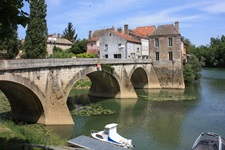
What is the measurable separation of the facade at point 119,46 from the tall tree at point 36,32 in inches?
443

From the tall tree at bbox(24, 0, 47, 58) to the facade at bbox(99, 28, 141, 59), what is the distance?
1124 cm

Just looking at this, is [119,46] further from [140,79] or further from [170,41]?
[170,41]

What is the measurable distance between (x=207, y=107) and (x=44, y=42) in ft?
78.7

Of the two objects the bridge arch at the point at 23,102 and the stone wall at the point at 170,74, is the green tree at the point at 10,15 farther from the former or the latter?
the stone wall at the point at 170,74

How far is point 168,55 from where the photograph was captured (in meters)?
41.8

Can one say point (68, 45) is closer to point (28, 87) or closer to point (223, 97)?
point (223, 97)

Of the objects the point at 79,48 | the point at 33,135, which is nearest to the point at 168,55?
the point at 79,48

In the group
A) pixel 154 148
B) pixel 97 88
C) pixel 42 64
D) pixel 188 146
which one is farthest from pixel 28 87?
pixel 97 88

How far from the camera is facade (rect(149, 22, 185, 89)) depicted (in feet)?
134

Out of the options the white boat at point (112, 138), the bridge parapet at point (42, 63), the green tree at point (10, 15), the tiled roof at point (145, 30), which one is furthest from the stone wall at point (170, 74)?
the green tree at point (10, 15)

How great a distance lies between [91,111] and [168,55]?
73.7 feet

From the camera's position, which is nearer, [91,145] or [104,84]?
[91,145]

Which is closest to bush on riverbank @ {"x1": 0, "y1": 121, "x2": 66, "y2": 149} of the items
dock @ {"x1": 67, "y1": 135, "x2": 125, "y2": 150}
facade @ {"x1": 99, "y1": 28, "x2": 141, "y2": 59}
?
dock @ {"x1": 67, "y1": 135, "x2": 125, "y2": 150}

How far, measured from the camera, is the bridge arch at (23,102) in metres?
17.5
